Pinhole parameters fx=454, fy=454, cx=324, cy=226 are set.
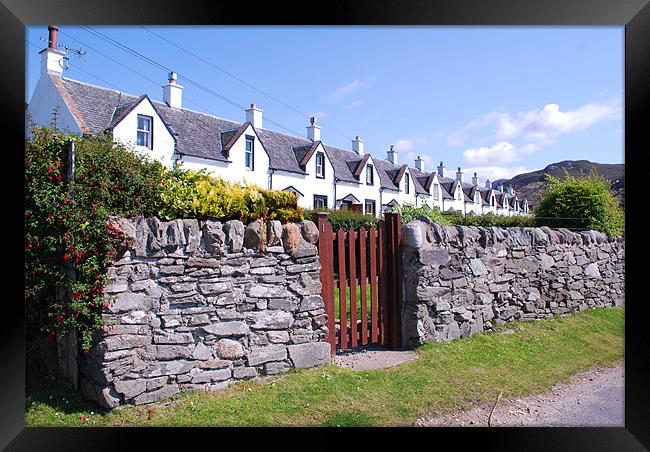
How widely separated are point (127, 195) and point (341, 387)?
279cm

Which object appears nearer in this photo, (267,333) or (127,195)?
(127,195)

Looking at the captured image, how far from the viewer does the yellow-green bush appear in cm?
443

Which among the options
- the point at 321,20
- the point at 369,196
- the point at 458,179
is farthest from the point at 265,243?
the point at 458,179

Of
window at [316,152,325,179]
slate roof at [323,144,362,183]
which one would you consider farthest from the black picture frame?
slate roof at [323,144,362,183]

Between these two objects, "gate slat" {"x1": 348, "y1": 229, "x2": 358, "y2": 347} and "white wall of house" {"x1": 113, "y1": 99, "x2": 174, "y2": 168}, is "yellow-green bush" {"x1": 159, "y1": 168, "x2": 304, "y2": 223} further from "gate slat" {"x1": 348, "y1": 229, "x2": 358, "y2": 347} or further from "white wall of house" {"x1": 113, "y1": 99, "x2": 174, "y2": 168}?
"white wall of house" {"x1": 113, "y1": 99, "x2": 174, "y2": 168}

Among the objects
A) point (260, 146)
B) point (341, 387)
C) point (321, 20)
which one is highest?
point (260, 146)

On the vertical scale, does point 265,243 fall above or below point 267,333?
above

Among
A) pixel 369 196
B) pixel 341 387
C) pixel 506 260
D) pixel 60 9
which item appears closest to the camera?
pixel 60 9

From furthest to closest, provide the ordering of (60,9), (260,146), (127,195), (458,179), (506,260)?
(458,179) < (260,146) < (506,260) < (127,195) < (60,9)

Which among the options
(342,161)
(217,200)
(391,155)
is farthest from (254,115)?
(217,200)

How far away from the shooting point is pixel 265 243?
474cm

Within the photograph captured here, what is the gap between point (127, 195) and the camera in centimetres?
425

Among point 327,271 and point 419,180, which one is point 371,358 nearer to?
point 327,271

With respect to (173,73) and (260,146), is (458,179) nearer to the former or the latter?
(260,146)
